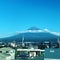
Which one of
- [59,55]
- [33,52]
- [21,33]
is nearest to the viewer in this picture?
[59,55]

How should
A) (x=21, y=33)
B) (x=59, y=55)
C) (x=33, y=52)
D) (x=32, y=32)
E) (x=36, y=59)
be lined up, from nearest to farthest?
(x=59, y=55), (x=36, y=59), (x=33, y=52), (x=21, y=33), (x=32, y=32)

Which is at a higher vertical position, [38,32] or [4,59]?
[38,32]

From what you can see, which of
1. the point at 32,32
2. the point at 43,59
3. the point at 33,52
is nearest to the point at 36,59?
the point at 43,59

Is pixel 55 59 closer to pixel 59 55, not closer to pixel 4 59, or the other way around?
pixel 59 55

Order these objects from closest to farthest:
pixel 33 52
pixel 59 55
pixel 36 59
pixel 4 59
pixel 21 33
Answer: pixel 59 55 → pixel 36 59 → pixel 4 59 → pixel 33 52 → pixel 21 33

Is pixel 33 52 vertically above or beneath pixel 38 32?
beneath

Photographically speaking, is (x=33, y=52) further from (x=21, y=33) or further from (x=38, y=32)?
(x=38, y=32)

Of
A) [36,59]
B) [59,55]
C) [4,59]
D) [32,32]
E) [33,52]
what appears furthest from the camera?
[32,32]

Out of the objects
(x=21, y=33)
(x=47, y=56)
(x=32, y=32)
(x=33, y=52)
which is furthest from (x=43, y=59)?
(x=32, y=32)

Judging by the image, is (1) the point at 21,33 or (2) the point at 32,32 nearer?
(1) the point at 21,33
